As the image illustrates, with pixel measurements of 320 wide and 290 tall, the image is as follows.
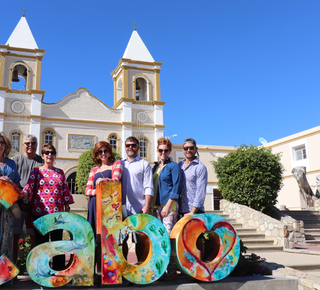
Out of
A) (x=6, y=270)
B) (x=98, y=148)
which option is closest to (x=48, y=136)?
(x=98, y=148)

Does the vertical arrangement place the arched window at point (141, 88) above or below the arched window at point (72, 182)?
above

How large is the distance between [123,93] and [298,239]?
16447mm

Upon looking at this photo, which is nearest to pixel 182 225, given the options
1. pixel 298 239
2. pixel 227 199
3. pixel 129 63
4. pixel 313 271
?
pixel 313 271

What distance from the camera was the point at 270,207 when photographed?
Result: 38.7ft

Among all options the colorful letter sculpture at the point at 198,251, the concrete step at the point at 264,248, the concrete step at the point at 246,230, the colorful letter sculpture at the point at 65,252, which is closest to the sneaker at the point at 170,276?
the colorful letter sculpture at the point at 198,251

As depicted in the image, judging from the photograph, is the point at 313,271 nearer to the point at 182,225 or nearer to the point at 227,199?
the point at 182,225

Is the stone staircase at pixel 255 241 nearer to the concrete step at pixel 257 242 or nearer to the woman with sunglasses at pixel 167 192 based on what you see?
the concrete step at pixel 257 242

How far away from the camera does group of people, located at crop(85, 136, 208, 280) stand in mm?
4426

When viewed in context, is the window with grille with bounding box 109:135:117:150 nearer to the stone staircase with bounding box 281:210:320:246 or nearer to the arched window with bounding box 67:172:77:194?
the arched window with bounding box 67:172:77:194

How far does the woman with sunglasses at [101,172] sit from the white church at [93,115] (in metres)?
17.2

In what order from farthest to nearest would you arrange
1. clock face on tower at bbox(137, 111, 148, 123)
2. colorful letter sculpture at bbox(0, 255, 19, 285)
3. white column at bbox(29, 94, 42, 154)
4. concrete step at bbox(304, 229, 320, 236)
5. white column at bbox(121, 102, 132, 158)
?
1. clock face on tower at bbox(137, 111, 148, 123)
2. white column at bbox(121, 102, 132, 158)
3. white column at bbox(29, 94, 42, 154)
4. concrete step at bbox(304, 229, 320, 236)
5. colorful letter sculpture at bbox(0, 255, 19, 285)

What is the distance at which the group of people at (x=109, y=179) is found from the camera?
167 inches

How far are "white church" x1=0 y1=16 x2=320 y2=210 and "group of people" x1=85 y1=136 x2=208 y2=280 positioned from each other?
17.2m

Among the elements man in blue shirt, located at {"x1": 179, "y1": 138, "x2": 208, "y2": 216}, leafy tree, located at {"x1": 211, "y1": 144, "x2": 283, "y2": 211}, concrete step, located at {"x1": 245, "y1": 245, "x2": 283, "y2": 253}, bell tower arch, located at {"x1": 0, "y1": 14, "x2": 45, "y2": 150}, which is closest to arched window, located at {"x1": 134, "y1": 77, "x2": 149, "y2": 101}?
bell tower arch, located at {"x1": 0, "y1": 14, "x2": 45, "y2": 150}
